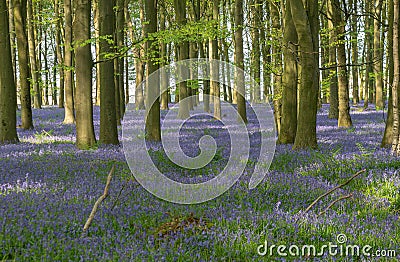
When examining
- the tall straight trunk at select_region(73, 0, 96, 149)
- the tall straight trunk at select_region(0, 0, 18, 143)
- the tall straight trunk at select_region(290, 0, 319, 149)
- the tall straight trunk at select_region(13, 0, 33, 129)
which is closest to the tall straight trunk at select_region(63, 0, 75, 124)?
the tall straight trunk at select_region(13, 0, 33, 129)

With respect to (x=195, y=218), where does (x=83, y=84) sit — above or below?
above

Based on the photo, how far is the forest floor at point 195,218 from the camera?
4105 mm

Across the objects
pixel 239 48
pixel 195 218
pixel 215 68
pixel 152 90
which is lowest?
pixel 195 218

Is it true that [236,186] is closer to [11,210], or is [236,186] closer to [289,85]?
[11,210]

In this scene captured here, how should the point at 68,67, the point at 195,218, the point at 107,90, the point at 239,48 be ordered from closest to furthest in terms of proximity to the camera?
the point at 195,218 < the point at 107,90 < the point at 68,67 < the point at 239,48

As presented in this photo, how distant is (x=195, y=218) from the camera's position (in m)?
5.13

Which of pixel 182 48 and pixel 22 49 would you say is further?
pixel 182 48

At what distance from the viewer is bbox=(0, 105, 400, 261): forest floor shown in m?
4.11

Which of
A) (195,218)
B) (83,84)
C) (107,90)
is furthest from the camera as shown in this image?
(107,90)

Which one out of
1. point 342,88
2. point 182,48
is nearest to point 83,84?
point 182,48

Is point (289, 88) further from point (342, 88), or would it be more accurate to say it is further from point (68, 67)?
point (68, 67)

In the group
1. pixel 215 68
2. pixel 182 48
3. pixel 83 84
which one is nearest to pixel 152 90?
pixel 83 84

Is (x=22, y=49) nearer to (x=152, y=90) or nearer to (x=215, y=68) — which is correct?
(x=152, y=90)

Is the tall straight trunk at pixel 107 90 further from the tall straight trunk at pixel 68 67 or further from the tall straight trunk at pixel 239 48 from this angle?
the tall straight trunk at pixel 239 48
